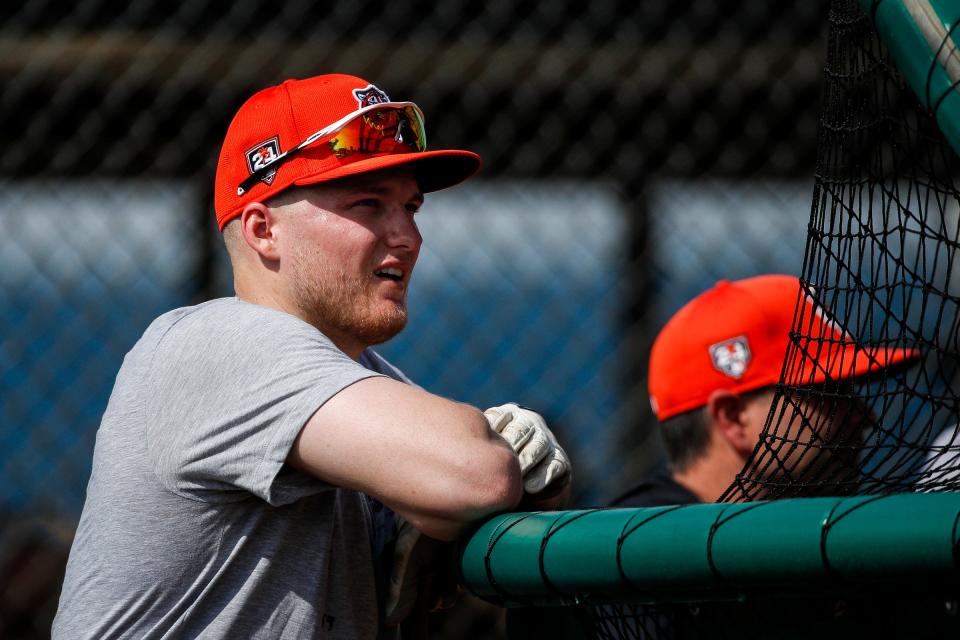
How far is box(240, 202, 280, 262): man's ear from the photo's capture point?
2043 mm

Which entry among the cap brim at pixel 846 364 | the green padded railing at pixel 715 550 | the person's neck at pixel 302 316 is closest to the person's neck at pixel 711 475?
the cap brim at pixel 846 364

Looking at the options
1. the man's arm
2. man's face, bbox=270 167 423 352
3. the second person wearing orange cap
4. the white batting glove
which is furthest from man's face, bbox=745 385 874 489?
man's face, bbox=270 167 423 352

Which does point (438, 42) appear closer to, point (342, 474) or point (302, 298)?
point (302, 298)

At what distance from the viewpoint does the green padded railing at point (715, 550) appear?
1.16m

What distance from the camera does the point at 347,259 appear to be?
6.56ft

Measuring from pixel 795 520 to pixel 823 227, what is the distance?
0.60 m

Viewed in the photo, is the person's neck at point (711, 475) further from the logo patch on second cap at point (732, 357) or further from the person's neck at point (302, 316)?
the person's neck at point (302, 316)

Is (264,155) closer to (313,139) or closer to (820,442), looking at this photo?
→ (313,139)

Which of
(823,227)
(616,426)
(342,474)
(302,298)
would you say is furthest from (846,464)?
(616,426)

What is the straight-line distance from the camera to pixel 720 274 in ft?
12.5

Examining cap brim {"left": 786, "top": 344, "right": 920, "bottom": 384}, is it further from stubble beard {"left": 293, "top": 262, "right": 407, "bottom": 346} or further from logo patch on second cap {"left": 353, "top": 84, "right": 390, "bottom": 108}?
logo patch on second cap {"left": 353, "top": 84, "right": 390, "bottom": 108}

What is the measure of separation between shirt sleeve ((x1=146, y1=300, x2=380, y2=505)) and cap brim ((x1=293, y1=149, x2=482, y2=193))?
29cm

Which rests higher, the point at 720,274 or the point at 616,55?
the point at 616,55

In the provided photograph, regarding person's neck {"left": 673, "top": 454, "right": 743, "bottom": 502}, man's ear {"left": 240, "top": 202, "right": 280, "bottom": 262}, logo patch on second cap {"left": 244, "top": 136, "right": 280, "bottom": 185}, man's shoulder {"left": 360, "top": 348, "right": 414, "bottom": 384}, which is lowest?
person's neck {"left": 673, "top": 454, "right": 743, "bottom": 502}
